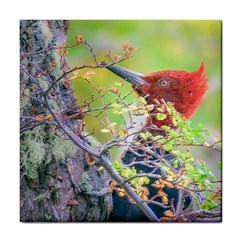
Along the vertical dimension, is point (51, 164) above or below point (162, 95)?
below

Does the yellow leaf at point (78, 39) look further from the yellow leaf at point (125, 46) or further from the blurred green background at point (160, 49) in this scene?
the yellow leaf at point (125, 46)

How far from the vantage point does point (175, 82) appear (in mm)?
3396

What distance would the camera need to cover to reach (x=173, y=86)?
340cm

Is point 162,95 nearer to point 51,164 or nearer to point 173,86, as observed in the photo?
point 173,86

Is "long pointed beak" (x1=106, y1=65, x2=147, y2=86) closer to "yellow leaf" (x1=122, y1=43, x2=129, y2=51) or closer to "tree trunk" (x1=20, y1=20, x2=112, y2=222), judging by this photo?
"yellow leaf" (x1=122, y1=43, x2=129, y2=51)

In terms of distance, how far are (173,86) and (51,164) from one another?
2.82 feet

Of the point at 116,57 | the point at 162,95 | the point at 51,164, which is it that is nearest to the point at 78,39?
the point at 116,57

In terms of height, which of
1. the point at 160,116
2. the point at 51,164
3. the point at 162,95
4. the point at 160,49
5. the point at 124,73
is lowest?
the point at 51,164

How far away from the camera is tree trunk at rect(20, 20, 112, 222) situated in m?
3.36

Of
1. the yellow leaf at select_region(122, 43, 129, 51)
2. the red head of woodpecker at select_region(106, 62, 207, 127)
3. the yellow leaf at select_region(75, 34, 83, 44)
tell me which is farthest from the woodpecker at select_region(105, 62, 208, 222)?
the yellow leaf at select_region(75, 34, 83, 44)

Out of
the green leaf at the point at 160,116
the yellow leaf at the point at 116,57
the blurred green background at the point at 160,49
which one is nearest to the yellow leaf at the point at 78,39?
the blurred green background at the point at 160,49

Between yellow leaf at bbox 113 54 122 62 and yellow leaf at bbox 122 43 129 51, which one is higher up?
yellow leaf at bbox 122 43 129 51

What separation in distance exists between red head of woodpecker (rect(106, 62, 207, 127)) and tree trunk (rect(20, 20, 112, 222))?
386mm
